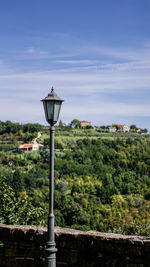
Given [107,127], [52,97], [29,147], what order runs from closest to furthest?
[52,97] → [29,147] → [107,127]

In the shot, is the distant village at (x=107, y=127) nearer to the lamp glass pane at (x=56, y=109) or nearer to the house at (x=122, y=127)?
the house at (x=122, y=127)

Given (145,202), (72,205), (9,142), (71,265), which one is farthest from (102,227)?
(9,142)

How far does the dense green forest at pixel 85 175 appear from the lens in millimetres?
46312

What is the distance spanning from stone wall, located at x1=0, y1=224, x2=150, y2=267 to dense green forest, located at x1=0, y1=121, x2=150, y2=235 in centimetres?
2847

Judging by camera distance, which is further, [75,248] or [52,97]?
[75,248]

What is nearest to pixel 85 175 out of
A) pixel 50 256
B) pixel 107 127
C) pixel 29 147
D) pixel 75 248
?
pixel 29 147

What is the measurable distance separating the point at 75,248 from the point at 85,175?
2461 inches

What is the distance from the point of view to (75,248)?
185 inches

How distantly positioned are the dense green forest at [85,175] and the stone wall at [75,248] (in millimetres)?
28470

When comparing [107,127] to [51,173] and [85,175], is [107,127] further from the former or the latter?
[51,173]

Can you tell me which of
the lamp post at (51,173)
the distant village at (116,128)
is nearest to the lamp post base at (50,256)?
the lamp post at (51,173)

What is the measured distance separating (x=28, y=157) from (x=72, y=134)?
1895 cm

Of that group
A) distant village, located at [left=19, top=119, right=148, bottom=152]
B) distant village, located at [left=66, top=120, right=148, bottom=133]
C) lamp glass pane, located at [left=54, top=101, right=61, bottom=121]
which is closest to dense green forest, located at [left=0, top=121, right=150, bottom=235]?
distant village, located at [left=19, top=119, right=148, bottom=152]

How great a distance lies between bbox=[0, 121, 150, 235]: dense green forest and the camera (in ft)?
152
